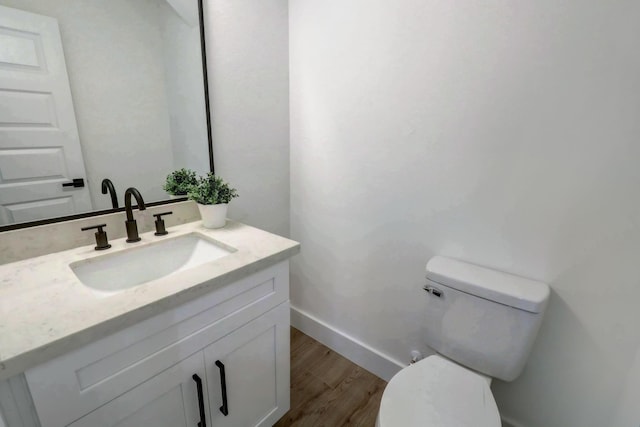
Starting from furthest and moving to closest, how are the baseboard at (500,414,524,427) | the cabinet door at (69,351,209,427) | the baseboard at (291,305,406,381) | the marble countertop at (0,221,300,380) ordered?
the baseboard at (291,305,406,381), the baseboard at (500,414,524,427), the cabinet door at (69,351,209,427), the marble countertop at (0,221,300,380)

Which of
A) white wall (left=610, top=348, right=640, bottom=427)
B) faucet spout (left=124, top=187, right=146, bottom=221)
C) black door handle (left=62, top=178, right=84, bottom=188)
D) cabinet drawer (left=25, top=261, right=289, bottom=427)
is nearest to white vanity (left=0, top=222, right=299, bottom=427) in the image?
cabinet drawer (left=25, top=261, right=289, bottom=427)

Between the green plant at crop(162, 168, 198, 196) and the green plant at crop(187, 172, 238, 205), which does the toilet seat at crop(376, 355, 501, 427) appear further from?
the green plant at crop(162, 168, 198, 196)

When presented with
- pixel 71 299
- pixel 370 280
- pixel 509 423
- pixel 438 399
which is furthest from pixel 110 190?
pixel 509 423

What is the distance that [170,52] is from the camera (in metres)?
1.21

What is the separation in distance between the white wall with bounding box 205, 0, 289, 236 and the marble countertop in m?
0.58

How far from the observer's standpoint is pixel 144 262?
3.59 ft

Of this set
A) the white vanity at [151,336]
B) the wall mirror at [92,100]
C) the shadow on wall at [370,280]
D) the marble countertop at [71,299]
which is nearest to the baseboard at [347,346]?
the shadow on wall at [370,280]

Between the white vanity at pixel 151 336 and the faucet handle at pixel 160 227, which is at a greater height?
the faucet handle at pixel 160 227

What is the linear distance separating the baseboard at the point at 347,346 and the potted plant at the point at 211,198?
3.21 ft

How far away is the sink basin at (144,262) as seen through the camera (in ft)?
3.20

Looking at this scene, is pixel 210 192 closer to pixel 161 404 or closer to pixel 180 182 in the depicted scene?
pixel 180 182

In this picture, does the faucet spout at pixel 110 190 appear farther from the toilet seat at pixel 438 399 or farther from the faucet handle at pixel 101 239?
the toilet seat at pixel 438 399

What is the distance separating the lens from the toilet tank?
99 cm

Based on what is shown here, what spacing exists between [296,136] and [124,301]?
1.20 m
